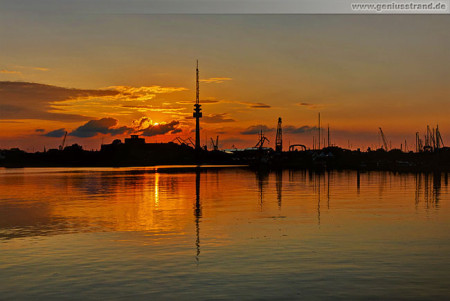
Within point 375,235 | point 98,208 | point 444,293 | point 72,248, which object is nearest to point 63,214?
point 98,208

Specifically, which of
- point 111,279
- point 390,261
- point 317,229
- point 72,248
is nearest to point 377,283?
point 390,261

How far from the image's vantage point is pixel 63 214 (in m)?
46.6

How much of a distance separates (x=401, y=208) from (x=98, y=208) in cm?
3168

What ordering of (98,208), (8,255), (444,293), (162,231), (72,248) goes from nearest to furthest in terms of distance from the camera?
(444,293), (8,255), (72,248), (162,231), (98,208)

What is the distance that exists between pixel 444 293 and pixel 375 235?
1387 cm

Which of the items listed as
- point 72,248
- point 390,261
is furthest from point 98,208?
point 390,261

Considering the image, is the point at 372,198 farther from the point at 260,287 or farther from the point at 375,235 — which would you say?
the point at 260,287

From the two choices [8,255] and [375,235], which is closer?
[8,255]

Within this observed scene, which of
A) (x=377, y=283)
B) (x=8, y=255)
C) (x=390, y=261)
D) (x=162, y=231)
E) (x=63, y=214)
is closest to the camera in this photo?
(x=377, y=283)

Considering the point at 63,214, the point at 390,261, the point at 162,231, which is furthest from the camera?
the point at 63,214

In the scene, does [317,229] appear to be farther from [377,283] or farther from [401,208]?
[401,208]

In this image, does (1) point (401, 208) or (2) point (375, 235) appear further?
(1) point (401, 208)

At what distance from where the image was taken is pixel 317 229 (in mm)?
36344

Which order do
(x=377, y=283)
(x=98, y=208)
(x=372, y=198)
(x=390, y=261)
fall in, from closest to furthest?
(x=377, y=283) → (x=390, y=261) → (x=98, y=208) → (x=372, y=198)
